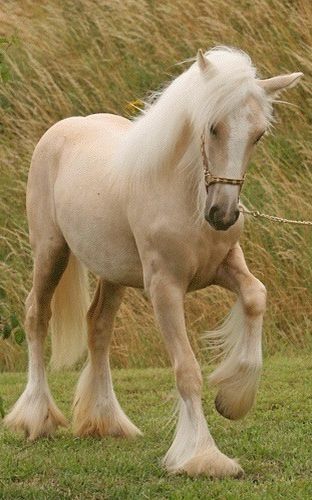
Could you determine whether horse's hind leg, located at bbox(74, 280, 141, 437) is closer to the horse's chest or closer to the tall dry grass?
the horse's chest

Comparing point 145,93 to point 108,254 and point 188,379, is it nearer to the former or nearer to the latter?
point 108,254

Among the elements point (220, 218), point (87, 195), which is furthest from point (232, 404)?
point (87, 195)

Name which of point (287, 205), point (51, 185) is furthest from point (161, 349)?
point (51, 185)

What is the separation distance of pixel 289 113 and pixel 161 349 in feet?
10.1

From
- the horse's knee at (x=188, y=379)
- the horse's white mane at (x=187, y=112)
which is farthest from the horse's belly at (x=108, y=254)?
the horse's knee at (x=188, y=379)

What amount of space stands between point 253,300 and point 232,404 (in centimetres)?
45

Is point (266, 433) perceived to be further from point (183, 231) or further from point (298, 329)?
point (298, 329)

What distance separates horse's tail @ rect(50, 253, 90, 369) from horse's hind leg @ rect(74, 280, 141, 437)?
0.34ft

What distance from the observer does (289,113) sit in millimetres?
11875

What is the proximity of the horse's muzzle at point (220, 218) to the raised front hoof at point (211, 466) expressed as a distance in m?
0.97

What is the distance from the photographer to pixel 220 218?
5391 millimetres

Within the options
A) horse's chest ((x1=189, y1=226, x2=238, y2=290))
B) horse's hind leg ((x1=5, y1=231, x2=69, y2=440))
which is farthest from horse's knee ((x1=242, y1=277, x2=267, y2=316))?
horse's hind leg ((x1=5, y1=231, x2=69, y2=440))

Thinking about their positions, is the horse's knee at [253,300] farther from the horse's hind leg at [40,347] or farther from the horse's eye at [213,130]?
the horse's hind leg at [40,347]

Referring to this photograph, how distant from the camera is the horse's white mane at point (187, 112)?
5484mm
